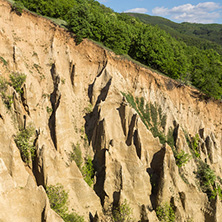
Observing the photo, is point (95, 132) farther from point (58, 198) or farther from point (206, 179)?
point (206, 179)

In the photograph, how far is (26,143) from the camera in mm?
20844

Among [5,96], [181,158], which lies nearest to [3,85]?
[5,96]

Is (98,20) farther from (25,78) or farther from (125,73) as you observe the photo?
(25,78)

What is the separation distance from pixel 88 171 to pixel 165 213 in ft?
33.5

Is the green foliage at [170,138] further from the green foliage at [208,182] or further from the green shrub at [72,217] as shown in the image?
the green shrub at [72,217]

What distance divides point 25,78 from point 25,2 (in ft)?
64.0

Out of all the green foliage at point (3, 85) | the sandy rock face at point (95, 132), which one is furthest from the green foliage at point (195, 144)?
the green foliage at point (3, 85)

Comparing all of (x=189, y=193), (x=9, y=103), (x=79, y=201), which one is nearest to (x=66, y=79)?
(x=9, y=103)

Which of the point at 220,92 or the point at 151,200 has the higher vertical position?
the point at 220,92

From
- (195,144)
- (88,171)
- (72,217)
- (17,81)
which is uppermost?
(17,81)

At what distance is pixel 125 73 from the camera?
3381 centimetres

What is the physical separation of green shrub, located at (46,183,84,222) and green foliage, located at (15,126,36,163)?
4152mm

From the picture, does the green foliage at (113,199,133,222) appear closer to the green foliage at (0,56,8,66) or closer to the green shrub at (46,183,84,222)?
the green shrub at (46,183,84,222)

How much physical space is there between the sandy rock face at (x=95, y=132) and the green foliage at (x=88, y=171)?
19.4 inches
